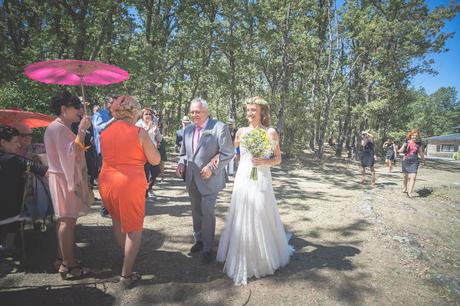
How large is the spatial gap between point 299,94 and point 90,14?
1548 cm

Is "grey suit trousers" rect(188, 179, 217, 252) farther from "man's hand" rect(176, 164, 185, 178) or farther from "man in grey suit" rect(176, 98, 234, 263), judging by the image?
"man's hand" rect(176, 164, 185, 178)

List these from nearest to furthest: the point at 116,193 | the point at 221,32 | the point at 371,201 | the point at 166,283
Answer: the point at 116,193 → the point at 166,283 → the point at 371,201 → the point at 221,32

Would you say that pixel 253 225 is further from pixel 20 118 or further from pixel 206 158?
pixel 20 118

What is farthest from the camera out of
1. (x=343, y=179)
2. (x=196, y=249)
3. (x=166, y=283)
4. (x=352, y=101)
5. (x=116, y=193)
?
(x=352, y=101)

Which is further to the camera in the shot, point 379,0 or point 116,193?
point 379,0

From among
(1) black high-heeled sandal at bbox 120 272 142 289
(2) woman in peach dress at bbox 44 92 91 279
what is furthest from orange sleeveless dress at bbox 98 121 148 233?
(1) black high-heeled sandal at bbox 120 272 142 289

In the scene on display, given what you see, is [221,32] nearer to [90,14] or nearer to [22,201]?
[90,14]

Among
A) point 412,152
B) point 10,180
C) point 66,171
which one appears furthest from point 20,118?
point 412,152

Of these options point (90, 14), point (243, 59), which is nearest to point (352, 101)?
point (243, 59)

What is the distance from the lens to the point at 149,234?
4.93m

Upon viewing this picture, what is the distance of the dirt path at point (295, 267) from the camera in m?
3.16

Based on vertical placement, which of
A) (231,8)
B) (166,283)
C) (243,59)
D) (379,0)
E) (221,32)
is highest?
(379,0)

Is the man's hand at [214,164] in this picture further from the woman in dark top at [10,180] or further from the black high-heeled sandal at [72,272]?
the woman in dark top at [10,180]

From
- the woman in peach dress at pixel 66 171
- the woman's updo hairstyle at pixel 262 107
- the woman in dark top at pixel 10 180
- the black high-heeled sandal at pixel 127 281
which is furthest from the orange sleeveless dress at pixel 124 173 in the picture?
the woman's updo hairstyle at pixel 262 107
